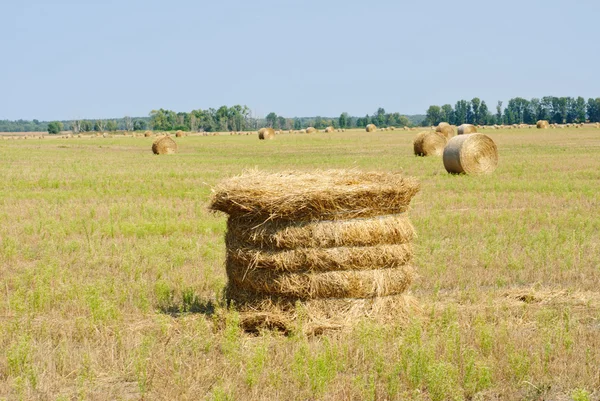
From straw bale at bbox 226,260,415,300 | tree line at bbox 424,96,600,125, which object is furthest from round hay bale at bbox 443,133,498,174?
tree line at bbox 424,96,600,125

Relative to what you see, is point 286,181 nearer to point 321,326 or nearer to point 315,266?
point 315,266

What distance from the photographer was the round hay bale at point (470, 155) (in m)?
23.2

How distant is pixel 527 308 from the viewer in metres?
7.74

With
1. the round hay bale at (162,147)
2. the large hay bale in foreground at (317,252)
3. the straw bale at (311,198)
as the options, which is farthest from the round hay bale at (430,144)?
the large hay bale in foreground at (317,252)

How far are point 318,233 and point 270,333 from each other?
1014 millimetres

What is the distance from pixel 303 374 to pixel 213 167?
22.6 metres

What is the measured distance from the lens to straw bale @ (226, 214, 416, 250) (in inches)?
280

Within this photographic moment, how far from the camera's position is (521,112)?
191750 mm

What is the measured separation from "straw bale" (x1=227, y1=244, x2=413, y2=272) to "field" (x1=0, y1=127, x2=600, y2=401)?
60 centimetres

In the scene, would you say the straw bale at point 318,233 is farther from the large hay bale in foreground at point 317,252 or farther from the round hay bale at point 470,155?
the round hay bale at point 470,155

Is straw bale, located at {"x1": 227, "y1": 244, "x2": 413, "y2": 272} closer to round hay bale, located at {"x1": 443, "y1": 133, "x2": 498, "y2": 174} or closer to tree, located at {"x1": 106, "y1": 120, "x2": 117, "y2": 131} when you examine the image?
round hay bale, located at {"x1": 443, "y1": 133, "x2": 498, "y2": 174}

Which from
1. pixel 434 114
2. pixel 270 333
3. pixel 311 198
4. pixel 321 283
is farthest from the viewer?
pixel 434 114

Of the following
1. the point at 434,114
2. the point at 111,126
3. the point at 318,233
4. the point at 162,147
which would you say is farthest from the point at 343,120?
the point at 318,233

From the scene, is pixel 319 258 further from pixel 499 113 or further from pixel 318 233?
pixel 499 113
